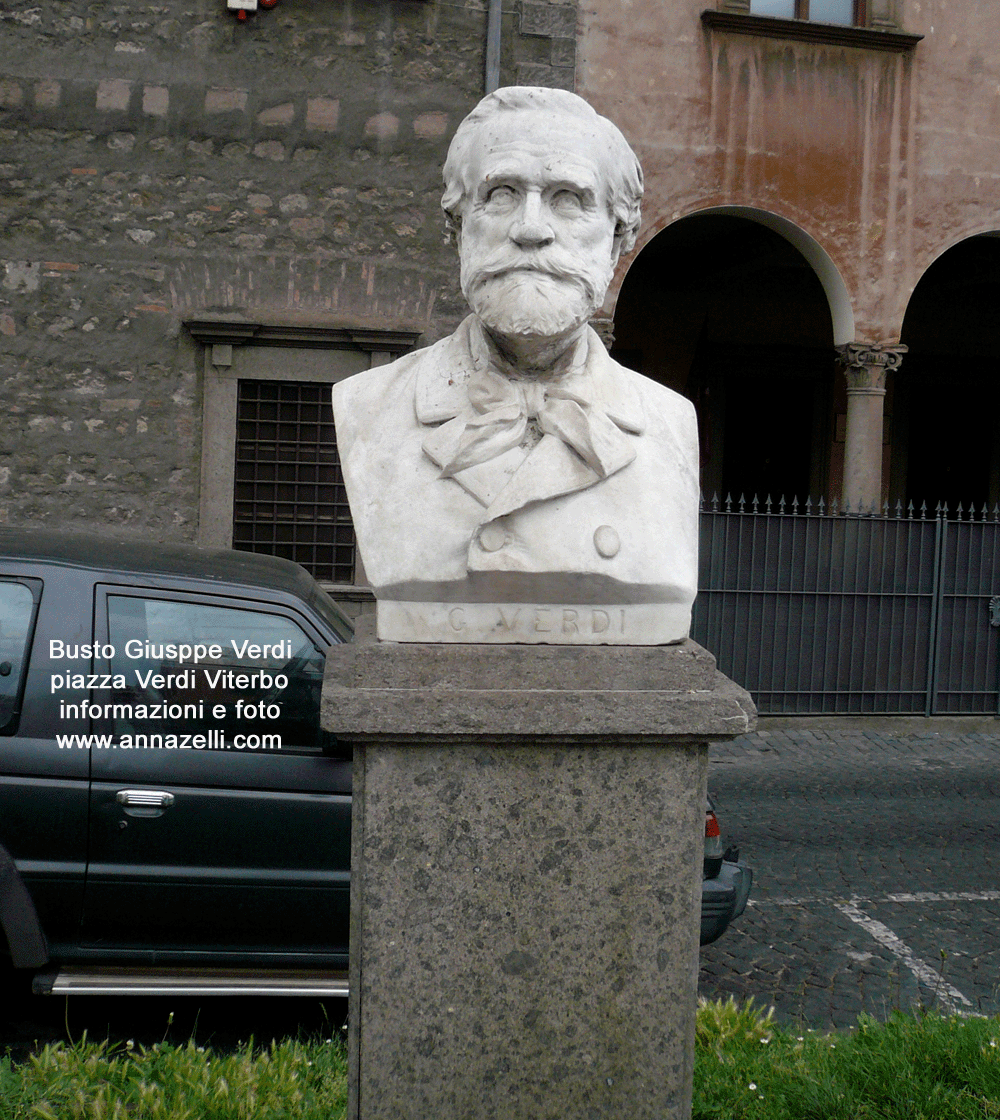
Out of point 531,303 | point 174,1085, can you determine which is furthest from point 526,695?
point 174,1085

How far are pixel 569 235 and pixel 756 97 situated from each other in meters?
Result: 8.42

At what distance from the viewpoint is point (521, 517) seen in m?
2.47

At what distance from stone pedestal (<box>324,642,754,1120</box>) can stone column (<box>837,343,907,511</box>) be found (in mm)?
8525

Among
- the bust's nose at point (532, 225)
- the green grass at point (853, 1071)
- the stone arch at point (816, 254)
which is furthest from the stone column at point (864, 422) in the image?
the bust's nose at point (532, 225)

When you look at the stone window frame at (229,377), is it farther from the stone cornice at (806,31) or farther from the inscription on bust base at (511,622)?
the inscription on bust base at (511,622)

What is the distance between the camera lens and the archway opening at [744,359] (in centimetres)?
1410

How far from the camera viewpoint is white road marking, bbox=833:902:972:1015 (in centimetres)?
416

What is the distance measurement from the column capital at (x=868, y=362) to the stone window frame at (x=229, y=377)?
12.6 feet

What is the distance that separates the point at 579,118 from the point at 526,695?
1.17 m

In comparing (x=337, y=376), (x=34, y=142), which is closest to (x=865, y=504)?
(x=337, y=376)

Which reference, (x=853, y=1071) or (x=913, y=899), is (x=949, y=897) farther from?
(x=853, y=1071)

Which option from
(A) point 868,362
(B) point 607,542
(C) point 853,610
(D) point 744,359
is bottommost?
(C) point 853,610

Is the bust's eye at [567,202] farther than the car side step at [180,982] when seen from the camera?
No

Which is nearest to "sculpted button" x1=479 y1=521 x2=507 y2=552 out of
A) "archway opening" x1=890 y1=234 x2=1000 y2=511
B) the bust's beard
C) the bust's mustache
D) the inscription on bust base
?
the inscription on bust base
